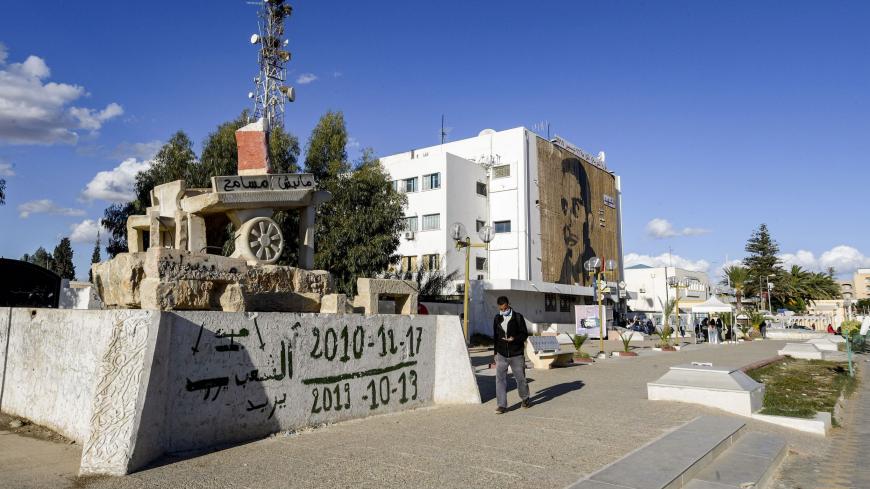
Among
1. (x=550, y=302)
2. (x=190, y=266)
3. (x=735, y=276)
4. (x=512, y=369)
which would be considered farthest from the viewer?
(x=735, y=276)

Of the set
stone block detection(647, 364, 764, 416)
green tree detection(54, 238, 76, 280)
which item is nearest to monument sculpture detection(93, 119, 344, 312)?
stone block detection(647, 364, 764, 416)

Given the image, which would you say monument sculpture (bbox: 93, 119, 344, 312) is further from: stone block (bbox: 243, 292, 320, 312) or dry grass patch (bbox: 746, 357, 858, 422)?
dry grass patch (bbox: 746, 357, 858, 422)

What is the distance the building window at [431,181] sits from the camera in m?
36.8

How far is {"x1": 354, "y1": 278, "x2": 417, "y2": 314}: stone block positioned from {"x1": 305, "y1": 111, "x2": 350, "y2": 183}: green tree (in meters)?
13.9

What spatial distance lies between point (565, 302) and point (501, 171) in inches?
448

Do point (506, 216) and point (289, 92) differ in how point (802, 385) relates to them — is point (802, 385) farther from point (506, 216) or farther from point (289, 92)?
point (506, 216)

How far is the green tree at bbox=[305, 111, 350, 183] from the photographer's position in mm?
24594

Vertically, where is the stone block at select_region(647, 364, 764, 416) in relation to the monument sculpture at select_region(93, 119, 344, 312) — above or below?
below

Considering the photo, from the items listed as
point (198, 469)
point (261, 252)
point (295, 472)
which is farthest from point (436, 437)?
point (261, 252)

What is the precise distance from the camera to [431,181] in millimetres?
37156

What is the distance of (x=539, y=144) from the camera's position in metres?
41.0

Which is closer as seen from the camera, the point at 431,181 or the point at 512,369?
the point at 512,369

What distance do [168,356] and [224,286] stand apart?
2104 millimetres

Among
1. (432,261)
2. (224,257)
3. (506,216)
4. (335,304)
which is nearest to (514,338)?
(335,304)
